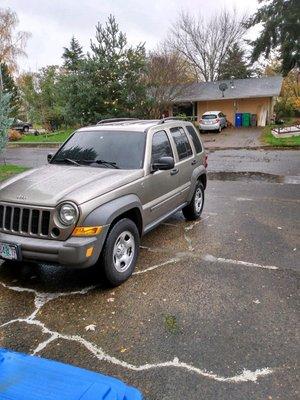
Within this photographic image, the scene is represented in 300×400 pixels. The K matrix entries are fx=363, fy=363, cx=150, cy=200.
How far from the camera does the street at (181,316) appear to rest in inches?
113

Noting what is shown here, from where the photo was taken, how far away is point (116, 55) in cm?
2284

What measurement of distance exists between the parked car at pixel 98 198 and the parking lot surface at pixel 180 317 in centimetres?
51

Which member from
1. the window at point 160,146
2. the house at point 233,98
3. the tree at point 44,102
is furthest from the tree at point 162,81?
the window at point 160,146

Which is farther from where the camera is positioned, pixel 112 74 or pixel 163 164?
pixel 112 74

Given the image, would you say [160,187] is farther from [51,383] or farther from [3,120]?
[3,120]

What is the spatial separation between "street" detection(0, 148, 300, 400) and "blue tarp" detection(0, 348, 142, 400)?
1171mm

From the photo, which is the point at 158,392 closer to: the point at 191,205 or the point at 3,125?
the point at 191,205

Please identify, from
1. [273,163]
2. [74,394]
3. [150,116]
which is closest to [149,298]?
[74,394]

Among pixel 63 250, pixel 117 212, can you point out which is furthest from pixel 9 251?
pixel 117 212

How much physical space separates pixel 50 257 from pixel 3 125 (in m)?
7.98

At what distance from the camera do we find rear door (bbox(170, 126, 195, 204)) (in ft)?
19.5

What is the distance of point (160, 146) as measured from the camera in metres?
5.45

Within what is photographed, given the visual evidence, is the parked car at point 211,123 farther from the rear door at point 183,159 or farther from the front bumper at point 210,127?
the rear door at point 183,159

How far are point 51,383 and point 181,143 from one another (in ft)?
16.3
